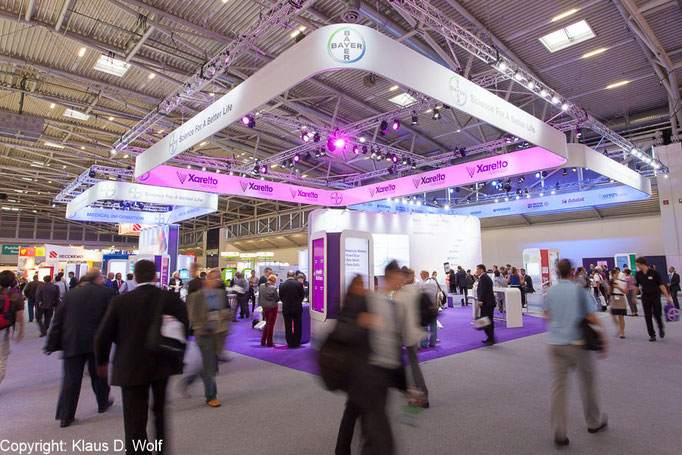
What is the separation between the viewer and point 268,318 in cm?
698

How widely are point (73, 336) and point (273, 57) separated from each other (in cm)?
693

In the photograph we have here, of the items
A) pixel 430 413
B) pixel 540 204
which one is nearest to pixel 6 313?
pixel 430 413

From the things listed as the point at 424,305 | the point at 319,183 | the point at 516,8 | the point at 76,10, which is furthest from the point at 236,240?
the point at 424,305

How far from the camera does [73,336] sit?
3371 mm

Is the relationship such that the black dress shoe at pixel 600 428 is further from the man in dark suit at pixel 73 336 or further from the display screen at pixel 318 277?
the man in dark suit at pixel 73 336

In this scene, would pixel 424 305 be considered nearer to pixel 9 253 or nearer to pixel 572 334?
pixel 572 334

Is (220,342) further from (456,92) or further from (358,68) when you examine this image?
(456,92)

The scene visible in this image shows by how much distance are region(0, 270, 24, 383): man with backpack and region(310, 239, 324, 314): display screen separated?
12.7ft

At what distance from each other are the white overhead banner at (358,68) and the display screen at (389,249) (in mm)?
7743

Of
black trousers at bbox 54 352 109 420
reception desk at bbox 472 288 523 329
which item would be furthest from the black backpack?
reception desk at bbox 472 288 523 329

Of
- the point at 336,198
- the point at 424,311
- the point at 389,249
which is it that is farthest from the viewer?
the point at 389,249

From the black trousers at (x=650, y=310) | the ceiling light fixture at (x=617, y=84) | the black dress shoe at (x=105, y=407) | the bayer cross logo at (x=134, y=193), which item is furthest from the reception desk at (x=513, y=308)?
the bayer cross logo at (x=134, y=193)

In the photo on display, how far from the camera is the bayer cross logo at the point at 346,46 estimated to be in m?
3.93

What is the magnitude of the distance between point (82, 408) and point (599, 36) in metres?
10.7
